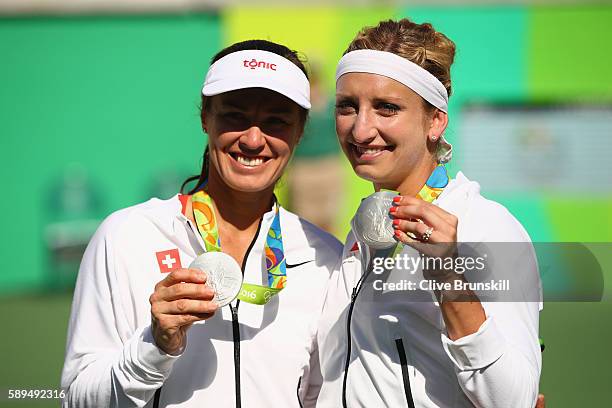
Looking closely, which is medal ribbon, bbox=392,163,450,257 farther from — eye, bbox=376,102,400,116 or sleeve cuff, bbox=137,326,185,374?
sleeve cuff, bbox=137,326,185,374

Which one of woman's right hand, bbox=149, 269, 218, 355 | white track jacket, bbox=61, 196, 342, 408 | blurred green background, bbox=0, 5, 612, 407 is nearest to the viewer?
woman's right hand, bbox=149, 269, 218, 355

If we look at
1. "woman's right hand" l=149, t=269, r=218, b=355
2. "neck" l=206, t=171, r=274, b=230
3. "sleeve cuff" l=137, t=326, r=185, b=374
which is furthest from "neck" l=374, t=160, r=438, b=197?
"sleeve cuff" l=137, t=326, r=185, b=374

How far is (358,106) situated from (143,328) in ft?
3.56

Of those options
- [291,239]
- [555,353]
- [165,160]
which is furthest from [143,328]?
[165,160]

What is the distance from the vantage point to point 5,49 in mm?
11414

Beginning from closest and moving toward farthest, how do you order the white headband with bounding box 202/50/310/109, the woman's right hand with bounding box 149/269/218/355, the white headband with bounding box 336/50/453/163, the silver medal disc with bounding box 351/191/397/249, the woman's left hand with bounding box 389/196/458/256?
the woman's left hand with bounding box 389/196/458/256
the woman's right hand with bounding box 149/269/218/355
the silver medal disc with bounding box 351/191/397/249
the white headband with bounding box 336/50/453/163
the white headband with bounding box 202/50/310/109

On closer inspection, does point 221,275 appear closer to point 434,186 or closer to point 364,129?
point 364,129

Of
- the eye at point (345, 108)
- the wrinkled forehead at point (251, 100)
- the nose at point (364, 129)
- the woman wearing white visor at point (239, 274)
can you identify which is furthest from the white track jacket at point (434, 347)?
the wrinkled forehead at point (251, 100)

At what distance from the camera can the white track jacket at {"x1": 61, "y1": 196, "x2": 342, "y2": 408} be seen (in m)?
2.79

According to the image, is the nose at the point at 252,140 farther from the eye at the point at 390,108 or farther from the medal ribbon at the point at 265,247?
the eye at the point at 390,108

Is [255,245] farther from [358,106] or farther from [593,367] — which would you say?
[593,367]

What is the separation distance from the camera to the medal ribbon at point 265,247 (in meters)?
3.07

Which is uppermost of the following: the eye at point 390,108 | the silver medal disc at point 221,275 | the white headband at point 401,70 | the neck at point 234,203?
the white headband at point 401,70

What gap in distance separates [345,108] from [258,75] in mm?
381
